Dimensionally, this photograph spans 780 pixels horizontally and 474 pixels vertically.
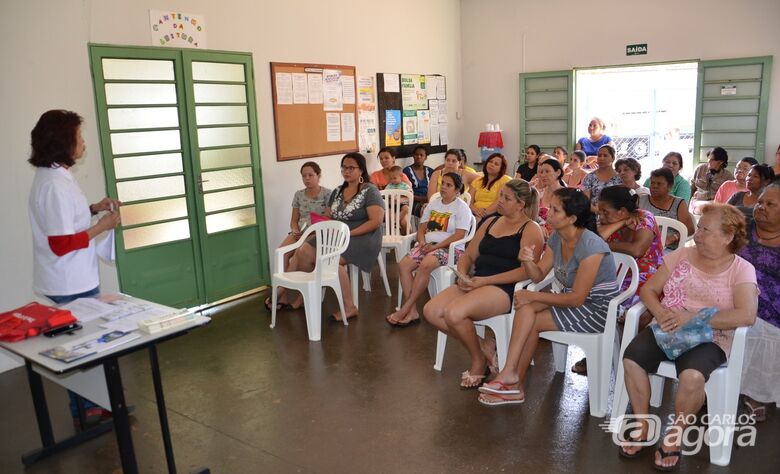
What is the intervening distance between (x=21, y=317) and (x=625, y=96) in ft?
29.8

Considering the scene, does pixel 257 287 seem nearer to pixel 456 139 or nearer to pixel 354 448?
pixel 354 448

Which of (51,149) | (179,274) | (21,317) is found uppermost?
(51,149)

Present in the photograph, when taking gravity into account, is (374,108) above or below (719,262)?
above

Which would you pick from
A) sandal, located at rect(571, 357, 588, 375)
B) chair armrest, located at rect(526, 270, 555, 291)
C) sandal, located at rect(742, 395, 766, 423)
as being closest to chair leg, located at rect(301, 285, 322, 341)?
chair armrest, located at rect(526, 270, 555, 291)

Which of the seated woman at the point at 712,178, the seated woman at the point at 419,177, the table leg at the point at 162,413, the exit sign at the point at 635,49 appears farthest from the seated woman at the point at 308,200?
the exit sign at the point at 635,49

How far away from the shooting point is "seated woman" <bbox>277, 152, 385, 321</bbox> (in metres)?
4.93

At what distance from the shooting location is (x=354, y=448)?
2.93 m

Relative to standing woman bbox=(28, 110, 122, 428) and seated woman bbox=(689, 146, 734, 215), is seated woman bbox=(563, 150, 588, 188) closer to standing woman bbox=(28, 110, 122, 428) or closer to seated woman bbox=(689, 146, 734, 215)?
seated woman bbox=(689, 146, 734, 215)

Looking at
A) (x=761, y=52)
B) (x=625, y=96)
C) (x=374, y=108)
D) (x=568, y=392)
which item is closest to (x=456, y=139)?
(x=374, y=108)

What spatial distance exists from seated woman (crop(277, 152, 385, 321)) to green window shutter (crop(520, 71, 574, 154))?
12.9 ft

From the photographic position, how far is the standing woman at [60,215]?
9.49 ft

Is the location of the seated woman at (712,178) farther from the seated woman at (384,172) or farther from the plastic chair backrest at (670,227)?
the seated woman at (384,172)

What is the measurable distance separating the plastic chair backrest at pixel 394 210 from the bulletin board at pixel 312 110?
0.93m

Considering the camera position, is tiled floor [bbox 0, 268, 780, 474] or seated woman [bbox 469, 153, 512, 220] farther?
seated woman [bbox 469, 153, 512, 220]
